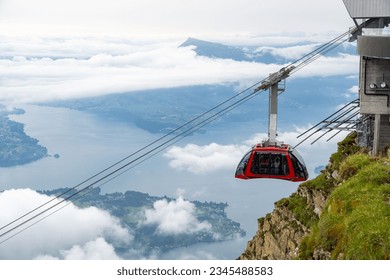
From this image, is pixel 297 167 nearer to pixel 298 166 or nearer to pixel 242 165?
pixel 298 166

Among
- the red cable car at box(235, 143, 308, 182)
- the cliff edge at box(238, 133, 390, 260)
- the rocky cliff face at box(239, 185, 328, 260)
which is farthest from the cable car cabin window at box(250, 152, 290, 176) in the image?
the rocky cliff face at box(239, 185, 328, 260)

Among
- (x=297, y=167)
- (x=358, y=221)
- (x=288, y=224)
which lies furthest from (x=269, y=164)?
(x=358, y=221)

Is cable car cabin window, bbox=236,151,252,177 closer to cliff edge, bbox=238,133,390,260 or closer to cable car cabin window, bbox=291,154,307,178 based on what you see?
cable car cabin window, bbox=291,154,307,178

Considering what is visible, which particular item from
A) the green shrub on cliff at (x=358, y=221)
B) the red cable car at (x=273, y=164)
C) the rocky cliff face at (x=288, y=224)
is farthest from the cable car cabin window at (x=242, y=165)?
the green shrub on cliff at (x=358, y=221)
